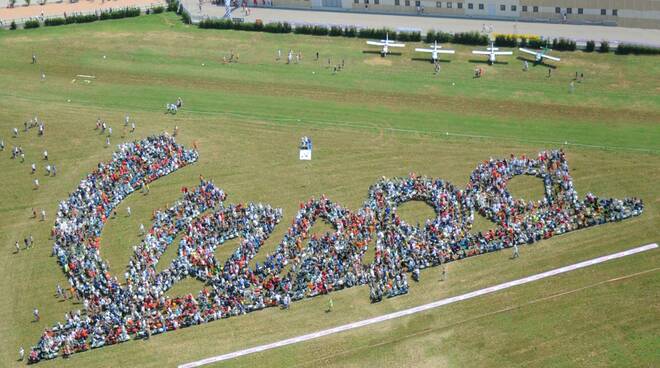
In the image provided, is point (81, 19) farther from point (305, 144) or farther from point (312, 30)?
point (305, 144)

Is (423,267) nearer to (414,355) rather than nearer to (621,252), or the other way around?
(414,355)

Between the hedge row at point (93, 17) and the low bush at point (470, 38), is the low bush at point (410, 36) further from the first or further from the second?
the hedge row at point (93, 17)

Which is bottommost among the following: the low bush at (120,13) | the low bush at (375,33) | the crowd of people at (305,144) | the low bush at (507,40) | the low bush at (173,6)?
the crowd of people at (305,144)

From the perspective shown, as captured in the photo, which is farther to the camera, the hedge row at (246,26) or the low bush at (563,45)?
the hedge row at (246,26)

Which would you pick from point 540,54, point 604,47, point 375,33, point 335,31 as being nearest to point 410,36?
point 375,33

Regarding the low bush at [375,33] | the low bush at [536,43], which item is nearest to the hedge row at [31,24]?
the low bush at [375,33]

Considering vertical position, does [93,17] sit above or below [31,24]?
above
